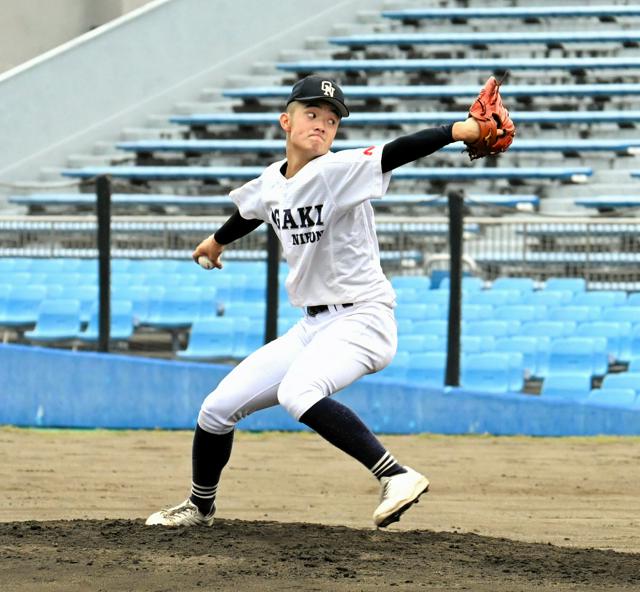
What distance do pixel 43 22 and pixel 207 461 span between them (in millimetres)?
17892

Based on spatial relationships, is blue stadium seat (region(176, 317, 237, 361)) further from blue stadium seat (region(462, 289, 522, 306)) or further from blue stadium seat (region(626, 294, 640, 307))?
blue stadium seat (region(626, 294, 640, 307))

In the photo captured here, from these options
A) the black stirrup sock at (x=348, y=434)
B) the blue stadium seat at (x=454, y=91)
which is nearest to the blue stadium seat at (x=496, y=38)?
the blue stadium seat at (x=454, y=91)

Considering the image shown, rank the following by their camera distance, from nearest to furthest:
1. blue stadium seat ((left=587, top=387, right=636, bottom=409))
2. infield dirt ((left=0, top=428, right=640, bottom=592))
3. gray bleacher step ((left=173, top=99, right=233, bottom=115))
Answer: infield dirt ((left=0, top=428, right=640, bottom=592)) < blue stadium seat ((left=587, top=387, right=636, bottom=409)) < gray bleacher step ((left=173, top=99, right=233, bottom=115))

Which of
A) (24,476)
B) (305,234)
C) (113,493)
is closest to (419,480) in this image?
(305,234)

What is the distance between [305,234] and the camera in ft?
17.8

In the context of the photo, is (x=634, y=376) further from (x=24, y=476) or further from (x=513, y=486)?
(x=24, y=476)

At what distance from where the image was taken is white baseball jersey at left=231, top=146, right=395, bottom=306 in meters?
5.32

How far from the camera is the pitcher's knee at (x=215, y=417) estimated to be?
18.7 ft

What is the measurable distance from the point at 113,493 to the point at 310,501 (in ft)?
4.15

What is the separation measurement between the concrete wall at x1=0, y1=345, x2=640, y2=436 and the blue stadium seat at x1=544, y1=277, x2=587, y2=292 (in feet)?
4.55

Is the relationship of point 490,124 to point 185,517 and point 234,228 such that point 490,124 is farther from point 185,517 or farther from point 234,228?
point 185,517

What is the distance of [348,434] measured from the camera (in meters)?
5.34

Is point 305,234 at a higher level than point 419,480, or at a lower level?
higher

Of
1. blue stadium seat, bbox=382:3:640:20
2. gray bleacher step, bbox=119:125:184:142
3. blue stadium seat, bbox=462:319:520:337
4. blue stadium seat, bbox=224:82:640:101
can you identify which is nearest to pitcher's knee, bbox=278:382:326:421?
blue stadium seat, bbox=462:319:520:337
